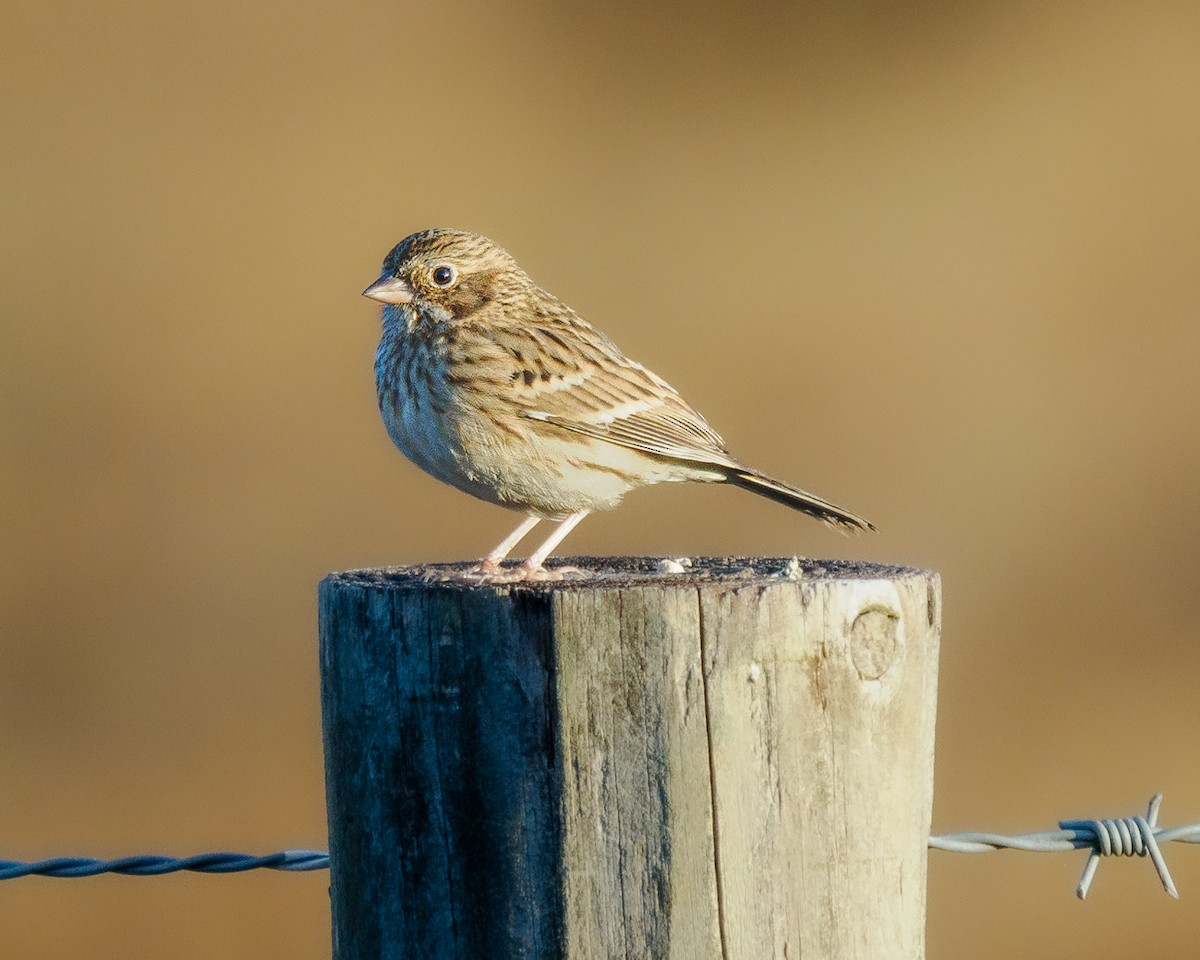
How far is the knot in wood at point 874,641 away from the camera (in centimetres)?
355

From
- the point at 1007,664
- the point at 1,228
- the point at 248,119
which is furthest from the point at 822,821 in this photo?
the point at 248,119

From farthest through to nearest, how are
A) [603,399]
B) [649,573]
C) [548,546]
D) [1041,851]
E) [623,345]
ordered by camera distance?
[623,345] < [603,399] < [548,546] < [649,573] < [1041,851]

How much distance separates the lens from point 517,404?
19.5 feet

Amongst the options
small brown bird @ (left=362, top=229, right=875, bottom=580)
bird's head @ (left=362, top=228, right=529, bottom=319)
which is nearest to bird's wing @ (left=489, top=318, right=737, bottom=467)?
small brown bird @ (left=362, top=229, right=875, bottom=580)

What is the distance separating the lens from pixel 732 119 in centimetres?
1753

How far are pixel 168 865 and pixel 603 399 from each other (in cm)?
242

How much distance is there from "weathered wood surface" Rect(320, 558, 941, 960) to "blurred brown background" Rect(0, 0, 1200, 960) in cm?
619

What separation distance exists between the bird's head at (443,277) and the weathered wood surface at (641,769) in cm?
287

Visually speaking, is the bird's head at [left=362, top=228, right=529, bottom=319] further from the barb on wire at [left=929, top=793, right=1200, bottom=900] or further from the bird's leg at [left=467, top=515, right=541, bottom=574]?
the barb on wire at [left=929, top=793, right=1200, bottom=900]

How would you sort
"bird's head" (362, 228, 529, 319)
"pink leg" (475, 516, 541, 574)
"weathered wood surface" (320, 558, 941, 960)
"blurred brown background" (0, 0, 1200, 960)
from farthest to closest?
"blurred brown background" (0, 0, 1200, 960)
"bird's head" (362, 228, 529, 319)
"pink leg" (475, 516, 541, 574)
"weathered wood surface" (320, 558, 941, 960)

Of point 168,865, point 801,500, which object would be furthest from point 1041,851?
point 168,865

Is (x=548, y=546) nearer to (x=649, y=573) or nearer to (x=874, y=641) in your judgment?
(x=649, y=573)

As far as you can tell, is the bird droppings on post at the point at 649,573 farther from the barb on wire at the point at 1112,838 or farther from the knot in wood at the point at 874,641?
the barb on wire at the point at 1112,838

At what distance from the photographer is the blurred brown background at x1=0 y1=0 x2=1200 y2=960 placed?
1058 centimetres
